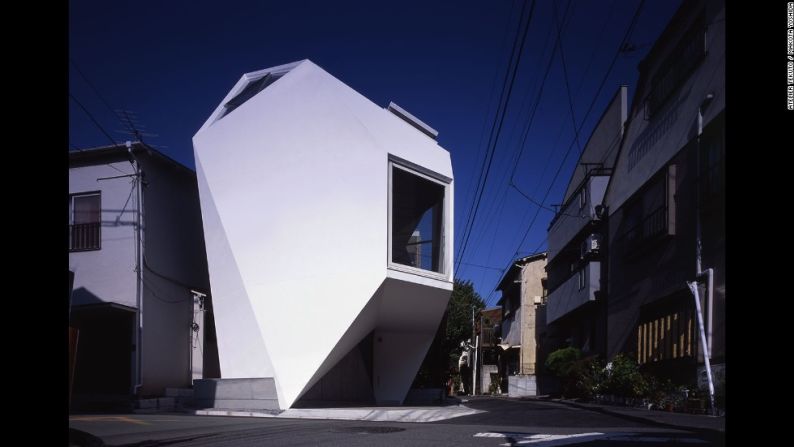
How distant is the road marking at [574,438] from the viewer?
23.2 ft

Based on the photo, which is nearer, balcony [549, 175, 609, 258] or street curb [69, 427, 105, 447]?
street curb [69, 427, 105, 447]

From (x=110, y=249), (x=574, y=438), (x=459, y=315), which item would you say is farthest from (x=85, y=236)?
(x=459, y=315)

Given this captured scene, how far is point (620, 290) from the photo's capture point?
21.0 m

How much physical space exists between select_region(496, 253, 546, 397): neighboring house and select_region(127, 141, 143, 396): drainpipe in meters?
23.6

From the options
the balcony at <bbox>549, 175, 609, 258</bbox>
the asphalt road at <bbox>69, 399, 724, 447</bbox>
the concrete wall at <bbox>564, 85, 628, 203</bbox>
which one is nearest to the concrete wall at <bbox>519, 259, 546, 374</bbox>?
the balcony at <bbox>549, 175, 609, 258</bbox>

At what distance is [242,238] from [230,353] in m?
2.92

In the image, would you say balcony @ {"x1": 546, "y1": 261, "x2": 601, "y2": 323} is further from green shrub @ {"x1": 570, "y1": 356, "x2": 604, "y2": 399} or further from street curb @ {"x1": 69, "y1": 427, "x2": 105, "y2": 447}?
street curb @ {"x1": 69, "y1": 427, "x2": 105, "y2": 447}

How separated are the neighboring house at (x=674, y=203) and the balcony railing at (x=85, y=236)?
50.2 ft

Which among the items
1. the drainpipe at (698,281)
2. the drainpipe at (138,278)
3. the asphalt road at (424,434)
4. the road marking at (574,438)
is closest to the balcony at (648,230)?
the drainpipe at (698,281)

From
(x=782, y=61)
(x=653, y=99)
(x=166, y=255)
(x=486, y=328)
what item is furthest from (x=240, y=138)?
(x=486, y=328)

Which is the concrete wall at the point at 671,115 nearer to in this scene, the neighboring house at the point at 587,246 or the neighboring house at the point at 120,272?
the neighboring house at the point at 587,246

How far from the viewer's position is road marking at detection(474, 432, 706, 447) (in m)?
7.07

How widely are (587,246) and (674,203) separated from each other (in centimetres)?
799
